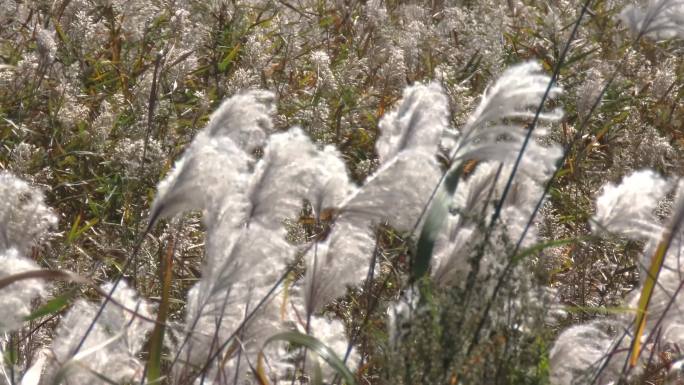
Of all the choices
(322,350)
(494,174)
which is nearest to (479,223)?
(494,174)

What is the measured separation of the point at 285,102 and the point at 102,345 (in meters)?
2.56

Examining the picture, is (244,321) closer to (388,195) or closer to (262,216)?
(262,216)

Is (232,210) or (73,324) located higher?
(232,210)

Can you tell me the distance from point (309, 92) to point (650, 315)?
8.37ft

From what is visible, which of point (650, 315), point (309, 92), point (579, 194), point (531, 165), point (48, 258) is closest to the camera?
point (531, 165)

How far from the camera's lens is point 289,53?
4.50 metres

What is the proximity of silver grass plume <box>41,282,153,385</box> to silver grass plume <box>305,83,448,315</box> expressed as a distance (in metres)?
0.34

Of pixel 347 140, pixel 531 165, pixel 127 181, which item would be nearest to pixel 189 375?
pixel 531 165

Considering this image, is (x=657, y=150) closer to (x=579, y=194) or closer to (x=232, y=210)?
(x=579, y=194)

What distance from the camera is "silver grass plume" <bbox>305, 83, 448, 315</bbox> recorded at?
1.70m

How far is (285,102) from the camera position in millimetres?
4137

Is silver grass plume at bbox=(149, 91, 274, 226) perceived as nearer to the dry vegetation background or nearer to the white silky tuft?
the white silky tuft

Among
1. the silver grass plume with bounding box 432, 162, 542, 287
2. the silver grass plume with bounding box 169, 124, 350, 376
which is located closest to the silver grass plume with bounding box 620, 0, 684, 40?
the silver grass plume with bounding box 432, 162, 542, 287

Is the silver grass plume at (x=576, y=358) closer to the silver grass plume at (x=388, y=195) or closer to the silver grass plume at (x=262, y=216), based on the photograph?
the silver grass plume at (x=388, y=195)
